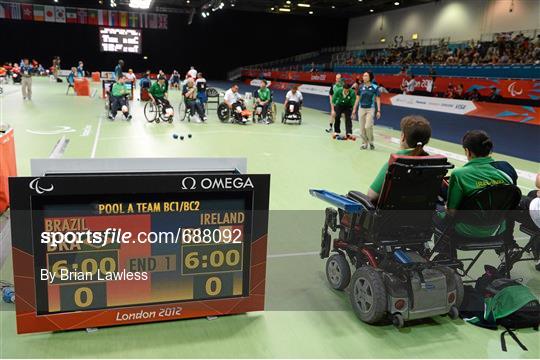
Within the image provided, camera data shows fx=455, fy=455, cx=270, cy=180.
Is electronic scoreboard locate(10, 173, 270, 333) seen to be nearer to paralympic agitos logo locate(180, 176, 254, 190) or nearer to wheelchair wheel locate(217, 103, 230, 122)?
paralympic agitos logo locate(180, 176, 254, 190)

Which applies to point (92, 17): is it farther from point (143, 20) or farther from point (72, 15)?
point (143, 20)

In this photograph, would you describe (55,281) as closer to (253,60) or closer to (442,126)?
(442,126)

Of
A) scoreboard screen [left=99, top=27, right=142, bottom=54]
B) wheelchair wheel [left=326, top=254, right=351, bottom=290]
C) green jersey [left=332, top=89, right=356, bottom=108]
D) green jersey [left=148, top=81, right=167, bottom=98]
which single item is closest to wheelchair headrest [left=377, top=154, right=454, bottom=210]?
wheelchair wheel [left=326, top=254, right=351, bottom=290]

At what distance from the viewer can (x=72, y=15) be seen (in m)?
37.8

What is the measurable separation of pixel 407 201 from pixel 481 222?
574mm

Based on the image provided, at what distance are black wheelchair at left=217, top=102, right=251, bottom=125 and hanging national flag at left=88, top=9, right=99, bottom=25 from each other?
2913 cm

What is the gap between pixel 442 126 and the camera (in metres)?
13.9

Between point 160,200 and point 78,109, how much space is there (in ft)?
50.1

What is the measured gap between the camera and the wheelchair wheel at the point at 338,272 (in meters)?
3.64

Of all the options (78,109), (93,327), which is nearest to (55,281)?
(93,327)

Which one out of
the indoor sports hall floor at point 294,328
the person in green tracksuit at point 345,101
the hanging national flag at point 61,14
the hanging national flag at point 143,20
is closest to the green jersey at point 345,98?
the person in green tracksuit at point 345,101

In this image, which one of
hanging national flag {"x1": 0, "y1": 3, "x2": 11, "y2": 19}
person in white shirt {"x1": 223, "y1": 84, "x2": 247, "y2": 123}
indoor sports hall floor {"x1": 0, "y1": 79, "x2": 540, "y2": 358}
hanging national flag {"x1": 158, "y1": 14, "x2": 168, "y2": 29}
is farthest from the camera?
hanging national flag {"x1": 158, "y1": 14, "x2": 168, "y2": 29}

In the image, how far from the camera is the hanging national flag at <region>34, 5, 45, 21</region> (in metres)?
37.3

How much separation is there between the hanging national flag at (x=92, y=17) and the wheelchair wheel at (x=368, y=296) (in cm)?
4072
